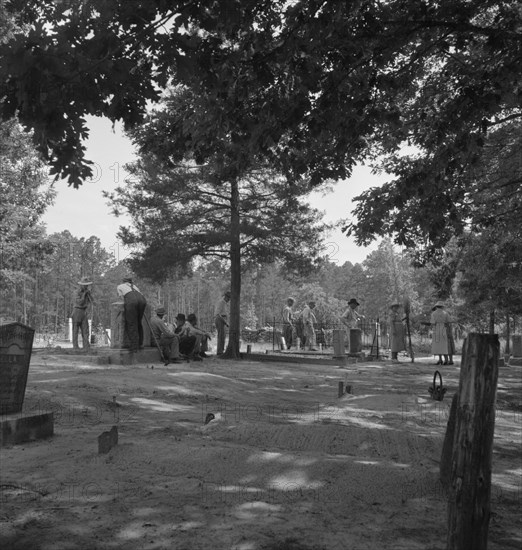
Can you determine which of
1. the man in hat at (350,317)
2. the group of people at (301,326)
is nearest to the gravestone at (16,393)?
the man in hat at (350,317)

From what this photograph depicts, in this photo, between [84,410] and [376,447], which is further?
[84,410]

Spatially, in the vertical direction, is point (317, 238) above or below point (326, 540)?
above

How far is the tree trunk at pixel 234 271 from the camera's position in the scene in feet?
63.1

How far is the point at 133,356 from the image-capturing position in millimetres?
14078

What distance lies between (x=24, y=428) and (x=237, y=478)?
113 inches

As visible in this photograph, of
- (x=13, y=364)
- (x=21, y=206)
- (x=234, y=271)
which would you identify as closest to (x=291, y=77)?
(x=13, y=364)

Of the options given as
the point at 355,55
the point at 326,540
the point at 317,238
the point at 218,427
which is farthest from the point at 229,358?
the point at 326,540

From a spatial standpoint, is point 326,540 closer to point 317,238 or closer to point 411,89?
point 411,89

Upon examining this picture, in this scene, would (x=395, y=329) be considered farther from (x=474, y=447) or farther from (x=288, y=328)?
(x=474, y=447)

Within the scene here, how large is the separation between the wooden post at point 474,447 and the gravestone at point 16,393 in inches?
193

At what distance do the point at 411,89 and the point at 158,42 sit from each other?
6616 mm

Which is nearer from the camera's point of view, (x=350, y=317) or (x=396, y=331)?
(x=396, y=331)

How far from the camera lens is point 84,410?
27.1 feet

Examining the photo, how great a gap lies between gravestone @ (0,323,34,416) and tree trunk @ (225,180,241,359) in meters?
12.0
